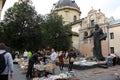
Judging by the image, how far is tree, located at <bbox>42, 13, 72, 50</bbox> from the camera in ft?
153

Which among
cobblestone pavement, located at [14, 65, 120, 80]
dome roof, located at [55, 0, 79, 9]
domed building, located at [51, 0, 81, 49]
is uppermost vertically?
dome roof, located at [55, 0, 79, 9]

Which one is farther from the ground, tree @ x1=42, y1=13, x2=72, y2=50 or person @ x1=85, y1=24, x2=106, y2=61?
tree @ x1=42, y1=13, x2=72, y2=50

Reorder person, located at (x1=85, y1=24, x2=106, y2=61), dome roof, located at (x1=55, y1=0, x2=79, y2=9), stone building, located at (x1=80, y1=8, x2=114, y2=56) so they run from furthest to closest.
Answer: dome roof, located at (x1=55, y1=0, x2=79, y2=9), stone building, located at (x1=80, y1=8, x2=114, y2=56), person, located at (x1=85, y1=24, x2=106, y2=61)

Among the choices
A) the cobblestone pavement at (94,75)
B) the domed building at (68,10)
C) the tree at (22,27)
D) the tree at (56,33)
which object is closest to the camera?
the cobblestone pavement at (94,75)

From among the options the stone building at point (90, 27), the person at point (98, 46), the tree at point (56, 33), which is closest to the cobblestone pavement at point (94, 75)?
the person at point (98, 46)

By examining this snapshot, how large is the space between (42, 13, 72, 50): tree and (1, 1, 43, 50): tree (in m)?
6.42

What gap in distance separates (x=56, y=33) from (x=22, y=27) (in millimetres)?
9874

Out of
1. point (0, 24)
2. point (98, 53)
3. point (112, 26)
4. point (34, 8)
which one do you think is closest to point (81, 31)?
point (112, 26)

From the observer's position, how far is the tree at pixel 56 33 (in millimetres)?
46591

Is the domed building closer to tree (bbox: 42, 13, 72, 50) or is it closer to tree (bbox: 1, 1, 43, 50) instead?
tree (bbox: 42, 13, 72, 50)

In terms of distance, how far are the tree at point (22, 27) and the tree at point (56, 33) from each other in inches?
253

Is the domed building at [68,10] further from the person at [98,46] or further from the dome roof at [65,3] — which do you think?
the person at [98,46]

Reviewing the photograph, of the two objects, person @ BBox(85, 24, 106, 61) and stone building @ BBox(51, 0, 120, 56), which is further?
stone building @ BBox(51, 0, 120, 56)

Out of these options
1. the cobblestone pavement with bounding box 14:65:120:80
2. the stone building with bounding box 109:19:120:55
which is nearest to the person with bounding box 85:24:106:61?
the cobblestone pavement with bounding box 14:65:120:80
